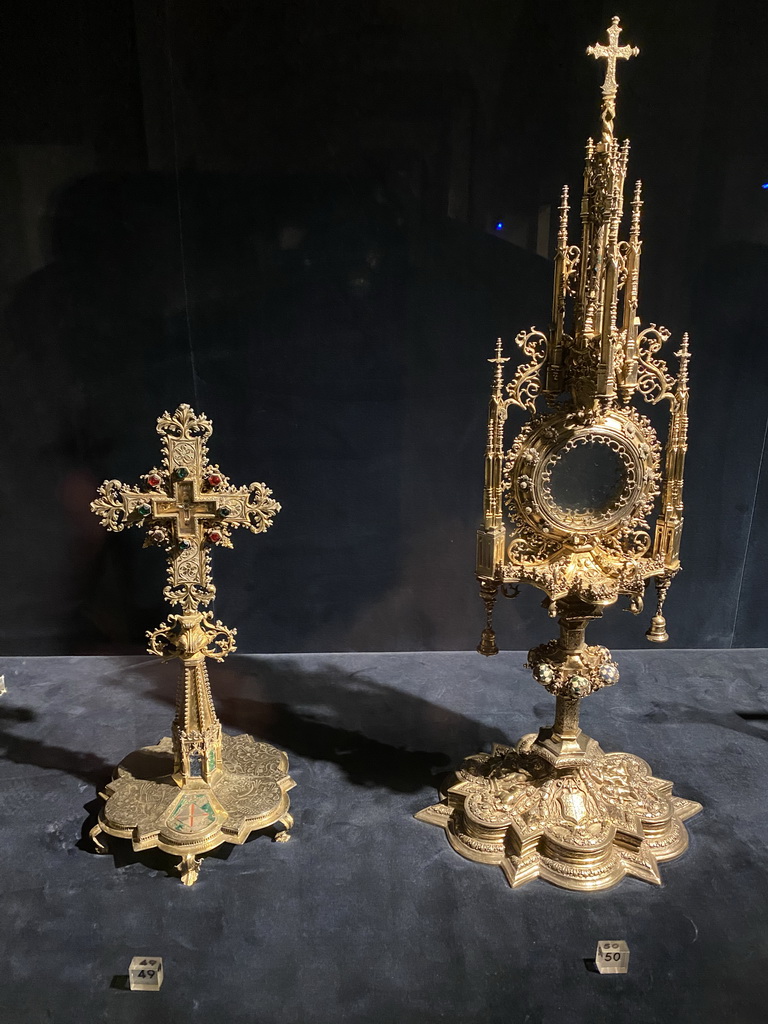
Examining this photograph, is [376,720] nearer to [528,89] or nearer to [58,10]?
[528,89]

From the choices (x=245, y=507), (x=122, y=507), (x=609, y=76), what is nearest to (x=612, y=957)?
(x=245, y=507)

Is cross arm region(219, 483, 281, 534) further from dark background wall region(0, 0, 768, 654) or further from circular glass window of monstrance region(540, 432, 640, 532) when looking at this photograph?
dark background wall region(0, 0, 768, 654)

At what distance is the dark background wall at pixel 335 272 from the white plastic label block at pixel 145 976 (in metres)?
3.10

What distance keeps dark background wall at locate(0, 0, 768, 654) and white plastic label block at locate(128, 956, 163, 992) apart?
3.10 metres

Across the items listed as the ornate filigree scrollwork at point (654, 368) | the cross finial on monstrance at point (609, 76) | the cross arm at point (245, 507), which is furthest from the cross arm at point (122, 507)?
the cross finial on monstrance at point (609, 76)

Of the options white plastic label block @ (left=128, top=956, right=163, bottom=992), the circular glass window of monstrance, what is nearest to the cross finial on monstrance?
the circular glass window of monstrance

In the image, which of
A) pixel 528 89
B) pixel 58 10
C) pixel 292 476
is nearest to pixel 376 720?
pixel 292 476

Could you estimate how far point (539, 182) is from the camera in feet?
17.2

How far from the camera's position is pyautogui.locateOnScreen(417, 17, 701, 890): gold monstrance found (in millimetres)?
3615

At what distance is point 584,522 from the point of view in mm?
3877

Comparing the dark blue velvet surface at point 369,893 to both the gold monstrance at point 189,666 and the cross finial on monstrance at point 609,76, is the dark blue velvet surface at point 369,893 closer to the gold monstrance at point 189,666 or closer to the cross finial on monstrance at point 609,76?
the gold monstrance at point 189,666

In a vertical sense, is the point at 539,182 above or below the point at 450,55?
below

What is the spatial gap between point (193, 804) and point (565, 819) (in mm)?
2007

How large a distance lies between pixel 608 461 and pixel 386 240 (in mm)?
2537
